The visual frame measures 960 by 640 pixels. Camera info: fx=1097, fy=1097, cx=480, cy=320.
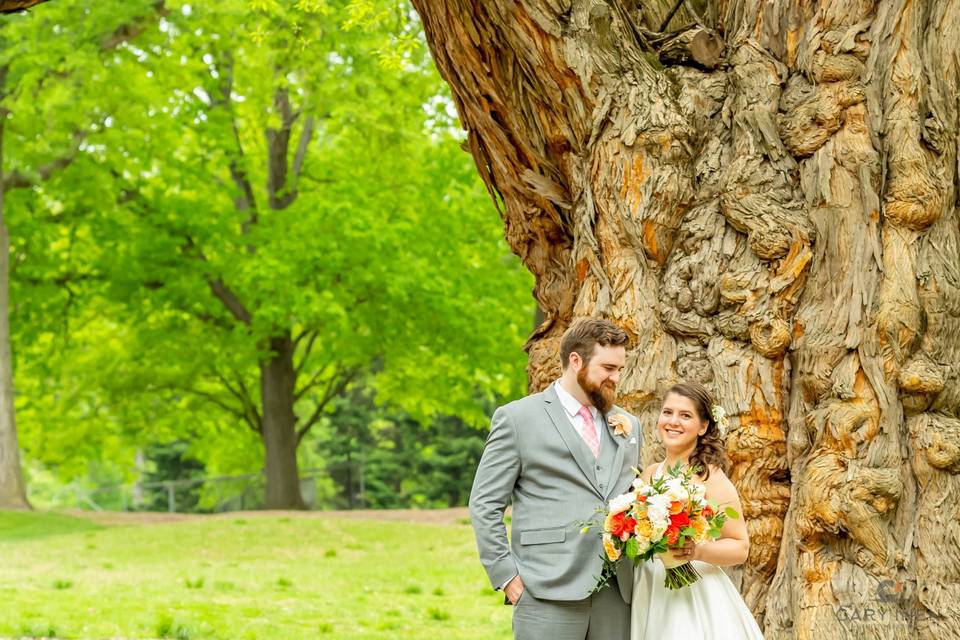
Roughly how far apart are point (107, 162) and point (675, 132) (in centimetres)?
1873

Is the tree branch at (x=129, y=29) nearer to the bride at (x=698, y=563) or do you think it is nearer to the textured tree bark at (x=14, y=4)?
the textured tree bark at (x=14, y=4)

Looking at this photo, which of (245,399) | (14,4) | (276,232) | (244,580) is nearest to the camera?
(14,4)

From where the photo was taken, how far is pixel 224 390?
2836 cm

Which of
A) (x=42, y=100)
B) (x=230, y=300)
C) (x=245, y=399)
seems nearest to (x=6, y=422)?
(x=230, y=300)

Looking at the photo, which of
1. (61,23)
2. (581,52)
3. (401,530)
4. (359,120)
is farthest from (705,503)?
(61,23)

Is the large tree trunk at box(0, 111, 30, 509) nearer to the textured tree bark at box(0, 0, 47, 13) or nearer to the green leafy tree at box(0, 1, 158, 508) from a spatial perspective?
the green leafy tree at box(0, 1, 158, 508)

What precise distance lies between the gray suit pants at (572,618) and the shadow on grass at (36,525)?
1467cm

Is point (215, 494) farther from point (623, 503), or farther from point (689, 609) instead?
point (623, 503)

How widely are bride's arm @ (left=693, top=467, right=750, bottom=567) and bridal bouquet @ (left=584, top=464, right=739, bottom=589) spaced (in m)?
0.22

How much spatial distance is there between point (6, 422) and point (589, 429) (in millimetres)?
18969

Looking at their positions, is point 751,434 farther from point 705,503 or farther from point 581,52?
point 581,52

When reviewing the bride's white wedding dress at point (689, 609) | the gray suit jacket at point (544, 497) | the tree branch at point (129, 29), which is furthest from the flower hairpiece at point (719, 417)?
the tree branch at point (129, 29)

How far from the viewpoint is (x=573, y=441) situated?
413 centimetres

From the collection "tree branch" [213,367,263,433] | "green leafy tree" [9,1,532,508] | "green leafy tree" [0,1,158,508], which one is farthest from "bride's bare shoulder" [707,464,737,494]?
"tree branch" [213,367,263,433]
